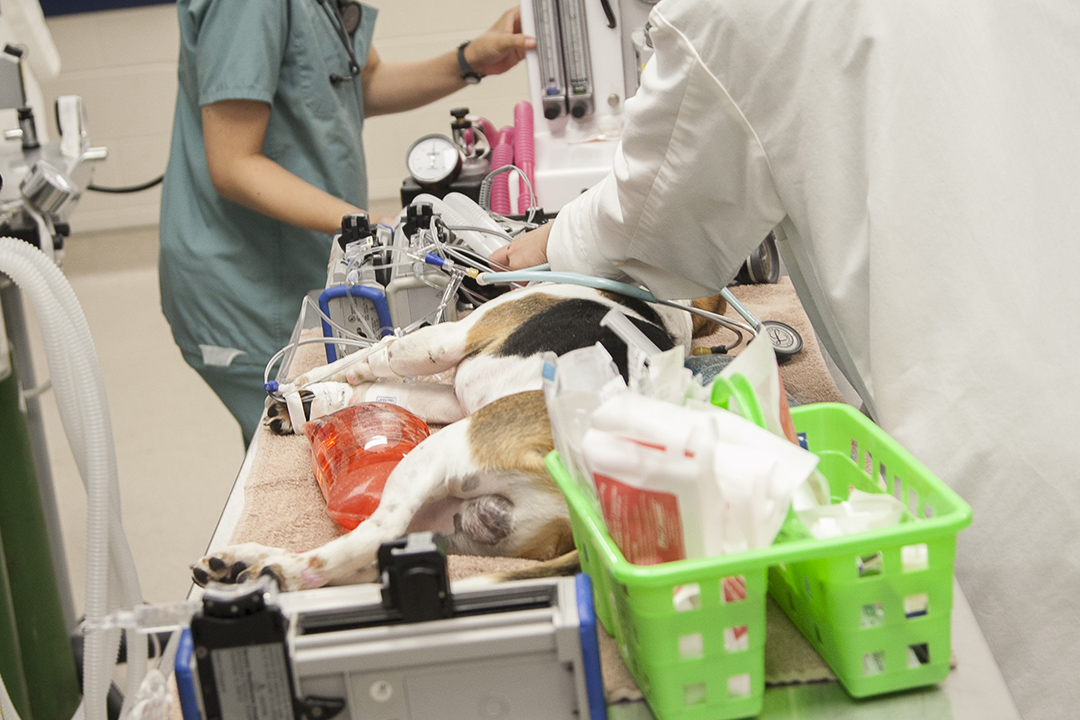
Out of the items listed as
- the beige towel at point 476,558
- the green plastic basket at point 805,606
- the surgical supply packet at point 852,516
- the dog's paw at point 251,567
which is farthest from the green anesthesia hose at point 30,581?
the surgical supply packet at point 852,516

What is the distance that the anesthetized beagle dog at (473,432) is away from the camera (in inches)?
38.8

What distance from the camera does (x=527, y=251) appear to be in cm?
144

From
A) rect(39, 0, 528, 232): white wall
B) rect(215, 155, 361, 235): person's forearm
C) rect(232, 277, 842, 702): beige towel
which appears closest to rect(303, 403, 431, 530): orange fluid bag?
rect(232, 277, 842, 702): beige towel

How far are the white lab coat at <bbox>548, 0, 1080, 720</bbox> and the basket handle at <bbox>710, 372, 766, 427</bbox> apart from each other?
27 cm

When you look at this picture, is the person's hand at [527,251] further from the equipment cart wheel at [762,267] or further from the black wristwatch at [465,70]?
the black wristwatch at [465,70]

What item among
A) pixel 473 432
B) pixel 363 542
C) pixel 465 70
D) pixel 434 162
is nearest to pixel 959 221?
pixel 473 432

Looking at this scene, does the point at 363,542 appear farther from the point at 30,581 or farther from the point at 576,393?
the point at 30,581

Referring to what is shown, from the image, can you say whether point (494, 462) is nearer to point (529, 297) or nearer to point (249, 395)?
point (529, 297)

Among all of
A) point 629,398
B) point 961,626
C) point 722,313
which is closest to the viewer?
point 629,398

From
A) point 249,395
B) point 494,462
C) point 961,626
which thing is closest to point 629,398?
point 961,626

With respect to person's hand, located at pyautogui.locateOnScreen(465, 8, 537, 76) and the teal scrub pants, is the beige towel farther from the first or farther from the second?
person's hand, located at pyautogui.locateOnScreen(465, 8, 537, 76)

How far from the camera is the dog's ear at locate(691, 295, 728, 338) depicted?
1.61m

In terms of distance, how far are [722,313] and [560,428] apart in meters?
1.00

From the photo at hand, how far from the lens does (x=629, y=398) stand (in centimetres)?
61
